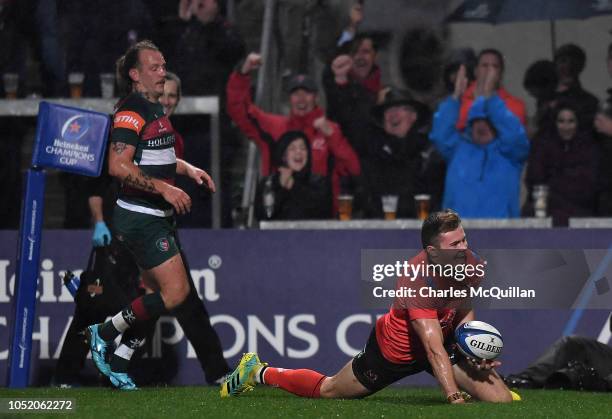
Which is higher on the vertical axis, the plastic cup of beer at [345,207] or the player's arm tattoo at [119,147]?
the player's arm tattoo at [119,147]

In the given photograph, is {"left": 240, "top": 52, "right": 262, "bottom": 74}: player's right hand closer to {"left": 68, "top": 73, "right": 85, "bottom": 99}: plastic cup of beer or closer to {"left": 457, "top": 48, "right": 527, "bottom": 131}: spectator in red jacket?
{"left": 68, "top": 73, "right": 85, "bottom": 99}: plastic cup of beer

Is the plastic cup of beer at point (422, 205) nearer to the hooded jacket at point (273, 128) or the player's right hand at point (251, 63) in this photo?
the hooded jacket at point (273, 128)

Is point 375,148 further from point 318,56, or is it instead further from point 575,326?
point 575,326

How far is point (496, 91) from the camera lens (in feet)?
39.7

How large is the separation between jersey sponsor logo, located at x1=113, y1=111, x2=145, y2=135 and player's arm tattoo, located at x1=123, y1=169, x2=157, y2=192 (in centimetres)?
30

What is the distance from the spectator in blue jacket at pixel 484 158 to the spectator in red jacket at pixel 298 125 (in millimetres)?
830

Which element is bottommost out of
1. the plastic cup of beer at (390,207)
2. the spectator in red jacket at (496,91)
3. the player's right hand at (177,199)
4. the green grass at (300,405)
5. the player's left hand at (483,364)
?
the green grass at (300,405)

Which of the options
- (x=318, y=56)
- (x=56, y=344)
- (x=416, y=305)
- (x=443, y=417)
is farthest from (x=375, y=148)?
(x=443, y=417)

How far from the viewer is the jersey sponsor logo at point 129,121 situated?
30.8 feet

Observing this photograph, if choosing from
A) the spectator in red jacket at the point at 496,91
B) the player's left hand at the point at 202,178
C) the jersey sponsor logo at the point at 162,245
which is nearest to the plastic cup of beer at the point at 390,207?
the spectator in red jacket at the point at 496,91

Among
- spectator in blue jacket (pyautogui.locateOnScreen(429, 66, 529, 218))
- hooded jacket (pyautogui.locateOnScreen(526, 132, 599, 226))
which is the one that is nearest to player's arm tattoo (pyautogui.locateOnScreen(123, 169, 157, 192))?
spectator in blue jacket (pyautogui.locateOnScreen(429, 66, 529, 218))

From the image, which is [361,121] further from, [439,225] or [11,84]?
[439,225]

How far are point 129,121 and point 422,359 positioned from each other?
2495 millimetres

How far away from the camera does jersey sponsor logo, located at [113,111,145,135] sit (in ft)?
30.8
